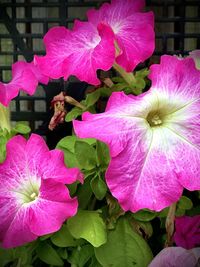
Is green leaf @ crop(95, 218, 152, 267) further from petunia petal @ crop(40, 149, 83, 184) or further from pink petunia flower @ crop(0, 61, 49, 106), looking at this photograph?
pink petunia flower @ crop(0, 61, 49, 106)

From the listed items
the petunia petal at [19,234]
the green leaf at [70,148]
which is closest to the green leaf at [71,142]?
the green leaf at [70,148]

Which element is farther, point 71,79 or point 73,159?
point 71,79

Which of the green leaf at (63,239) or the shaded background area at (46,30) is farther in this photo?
the shaded background area at (46,30)

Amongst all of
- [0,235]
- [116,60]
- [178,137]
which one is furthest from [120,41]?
[0,235]

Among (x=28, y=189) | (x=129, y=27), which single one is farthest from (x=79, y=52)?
(x=28, y=189)

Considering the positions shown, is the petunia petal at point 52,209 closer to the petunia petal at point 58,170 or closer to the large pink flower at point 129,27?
the petunia petal at point 58,170

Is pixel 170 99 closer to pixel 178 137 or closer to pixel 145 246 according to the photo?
pixel 178 137

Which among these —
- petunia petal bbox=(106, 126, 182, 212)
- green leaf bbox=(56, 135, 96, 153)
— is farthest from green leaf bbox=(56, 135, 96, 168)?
petunia petal bbox=(106, 126, 182, 212)
